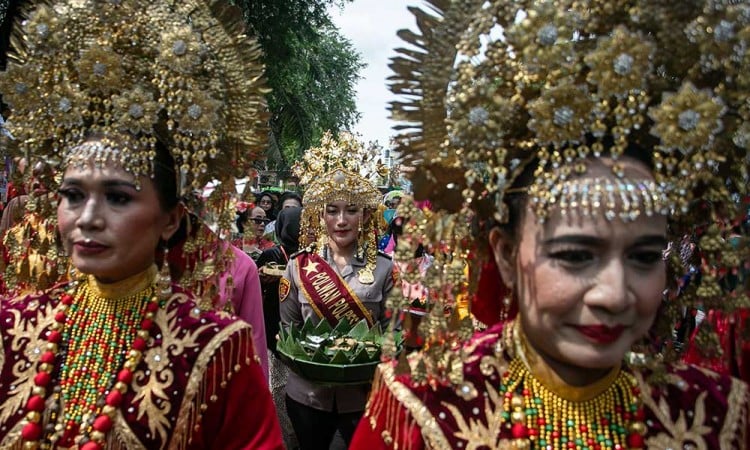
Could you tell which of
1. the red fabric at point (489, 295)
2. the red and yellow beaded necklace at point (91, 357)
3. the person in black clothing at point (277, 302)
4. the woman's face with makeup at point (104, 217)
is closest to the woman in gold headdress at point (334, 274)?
the person in black clothing at point (277, 302)

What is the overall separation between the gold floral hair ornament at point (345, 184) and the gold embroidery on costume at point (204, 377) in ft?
7.74

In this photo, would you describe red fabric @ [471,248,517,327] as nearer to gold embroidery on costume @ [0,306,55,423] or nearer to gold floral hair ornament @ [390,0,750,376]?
gold floral hair ornament @ [390,0,750,376]

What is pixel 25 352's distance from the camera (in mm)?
2299

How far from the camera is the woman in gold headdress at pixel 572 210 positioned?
1668 millimetres

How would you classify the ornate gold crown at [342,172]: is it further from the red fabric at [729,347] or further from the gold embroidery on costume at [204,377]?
the red fabric at [729,347]

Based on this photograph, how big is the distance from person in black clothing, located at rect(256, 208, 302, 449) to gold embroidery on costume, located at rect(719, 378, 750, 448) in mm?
3551

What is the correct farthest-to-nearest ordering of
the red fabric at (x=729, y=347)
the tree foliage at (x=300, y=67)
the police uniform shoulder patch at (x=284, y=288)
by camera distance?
the tree foliage at (x=300, y=67), the police uniform shoulder patch at (x=284, y=288), the red fabric at (x=729, y=347)

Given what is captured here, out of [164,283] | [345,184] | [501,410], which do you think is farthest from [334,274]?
[501,410]

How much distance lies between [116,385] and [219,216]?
2.29ft

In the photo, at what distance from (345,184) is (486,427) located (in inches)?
132

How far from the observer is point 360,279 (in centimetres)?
464

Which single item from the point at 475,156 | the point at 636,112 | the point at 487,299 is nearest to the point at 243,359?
the point at 487,299

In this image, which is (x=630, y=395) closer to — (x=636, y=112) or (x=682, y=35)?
(x=636, y=112)

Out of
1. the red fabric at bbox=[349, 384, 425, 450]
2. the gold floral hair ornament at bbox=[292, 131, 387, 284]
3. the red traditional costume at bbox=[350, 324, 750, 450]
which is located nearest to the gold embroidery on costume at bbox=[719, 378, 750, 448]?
the red traditional costume at bbox=[350, 324, 750, 450]
